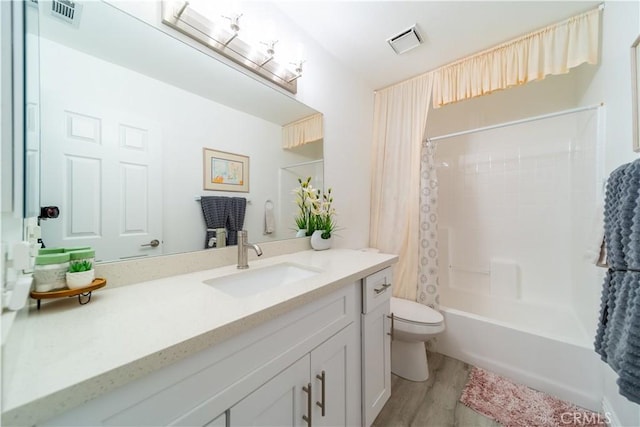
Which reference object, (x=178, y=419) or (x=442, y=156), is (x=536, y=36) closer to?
(x=442, y=156)

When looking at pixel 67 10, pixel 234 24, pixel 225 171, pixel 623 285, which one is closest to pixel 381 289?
pixel 623 285

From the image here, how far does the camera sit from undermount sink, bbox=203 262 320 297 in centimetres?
94

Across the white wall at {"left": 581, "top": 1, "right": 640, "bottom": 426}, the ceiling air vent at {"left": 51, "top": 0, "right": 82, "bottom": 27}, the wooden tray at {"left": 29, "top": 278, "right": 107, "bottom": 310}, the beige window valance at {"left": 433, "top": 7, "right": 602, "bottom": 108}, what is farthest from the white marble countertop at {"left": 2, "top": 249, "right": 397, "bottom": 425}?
the beige window valance at {"left": 433, "top": 7, "right": 602, "bottom": 108}

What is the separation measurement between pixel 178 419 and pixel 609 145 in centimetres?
216

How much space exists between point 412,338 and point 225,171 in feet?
4.93

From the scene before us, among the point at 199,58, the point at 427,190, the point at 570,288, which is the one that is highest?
the point at 199,58

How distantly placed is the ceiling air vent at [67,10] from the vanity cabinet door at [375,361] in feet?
4.97

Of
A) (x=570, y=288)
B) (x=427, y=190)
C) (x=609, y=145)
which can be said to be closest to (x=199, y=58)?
(x=427, y=190)

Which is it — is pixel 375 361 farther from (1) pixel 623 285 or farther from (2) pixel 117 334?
(2) pixel 117 334

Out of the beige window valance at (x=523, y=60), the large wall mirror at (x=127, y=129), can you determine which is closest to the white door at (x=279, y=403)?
the large wall mirror at (x=127, y=129)

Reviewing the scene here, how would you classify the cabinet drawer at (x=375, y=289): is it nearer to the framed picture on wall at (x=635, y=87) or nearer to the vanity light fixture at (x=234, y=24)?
the framed picture on wall at (x=635, y=87)

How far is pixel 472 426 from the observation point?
117 centimetres

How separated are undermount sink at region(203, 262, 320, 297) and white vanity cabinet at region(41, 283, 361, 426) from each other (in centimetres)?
30

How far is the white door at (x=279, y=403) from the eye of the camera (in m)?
0.58
